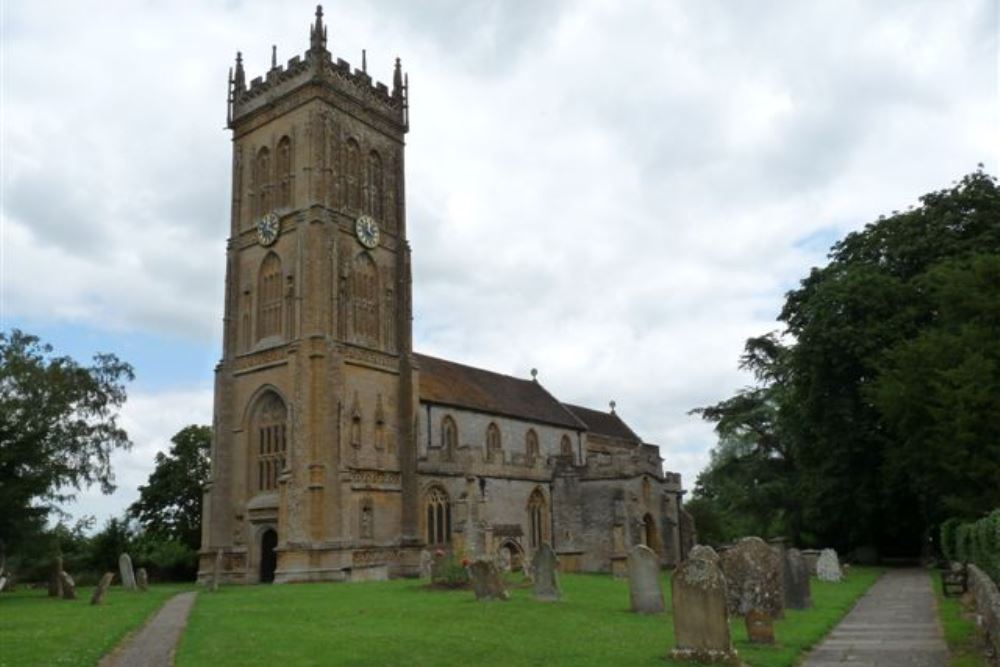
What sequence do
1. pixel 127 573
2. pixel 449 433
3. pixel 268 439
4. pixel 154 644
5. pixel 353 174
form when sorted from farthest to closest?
pixel 449 433 < pixel 353 174 < pixel 268 439 < pixel 127 573 < pixel 154 644

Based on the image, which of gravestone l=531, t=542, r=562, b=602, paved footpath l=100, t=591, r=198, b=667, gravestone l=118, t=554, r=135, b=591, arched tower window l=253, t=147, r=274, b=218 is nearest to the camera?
paved footpath l=100, t=591, r=198, b=667

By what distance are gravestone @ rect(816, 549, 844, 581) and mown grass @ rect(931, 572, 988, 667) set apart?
326 inches

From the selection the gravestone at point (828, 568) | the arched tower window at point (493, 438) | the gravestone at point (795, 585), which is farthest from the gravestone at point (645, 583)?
the arched tower window at point (493, 438)

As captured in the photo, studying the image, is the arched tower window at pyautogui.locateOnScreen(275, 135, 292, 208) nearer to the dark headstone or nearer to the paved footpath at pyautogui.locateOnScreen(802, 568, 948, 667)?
the dark headstone

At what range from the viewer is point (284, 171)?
39.1 metres

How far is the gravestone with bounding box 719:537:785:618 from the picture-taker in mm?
16891

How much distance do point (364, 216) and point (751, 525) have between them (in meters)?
31.0

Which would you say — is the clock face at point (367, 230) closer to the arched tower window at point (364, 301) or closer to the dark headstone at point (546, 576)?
the arched tower window at point (364, 301)

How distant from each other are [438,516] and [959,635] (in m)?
26.9

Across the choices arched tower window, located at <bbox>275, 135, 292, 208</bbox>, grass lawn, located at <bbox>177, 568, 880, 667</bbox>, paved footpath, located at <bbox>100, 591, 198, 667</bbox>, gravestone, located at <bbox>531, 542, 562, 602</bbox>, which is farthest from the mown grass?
arched tower window, located at <bbox>275, 135, 292, 208</bbox>

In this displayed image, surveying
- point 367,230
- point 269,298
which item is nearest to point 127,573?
point 269,298

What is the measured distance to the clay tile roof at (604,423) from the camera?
5567 centimetres

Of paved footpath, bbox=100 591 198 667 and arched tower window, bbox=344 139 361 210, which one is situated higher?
arched tower window, bbox=344 139 361 210

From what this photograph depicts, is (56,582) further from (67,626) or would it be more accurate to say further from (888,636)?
(888,636)
